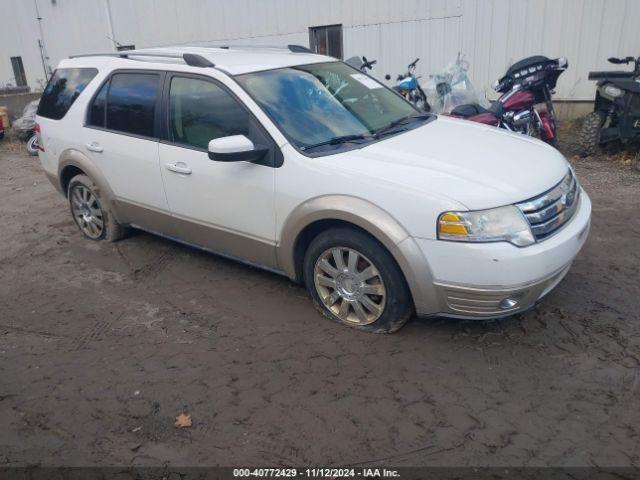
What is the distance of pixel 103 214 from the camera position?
5457 millimetres

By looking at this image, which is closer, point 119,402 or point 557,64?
point 119,402

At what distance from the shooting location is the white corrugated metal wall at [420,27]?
8.59 metres

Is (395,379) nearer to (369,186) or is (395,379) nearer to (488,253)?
(488,253)

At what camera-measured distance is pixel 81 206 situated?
5.64 m

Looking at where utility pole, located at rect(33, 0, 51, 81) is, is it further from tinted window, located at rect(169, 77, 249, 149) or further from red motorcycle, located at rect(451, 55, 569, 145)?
tinted window, located at rect(169, 77, 249, 149)

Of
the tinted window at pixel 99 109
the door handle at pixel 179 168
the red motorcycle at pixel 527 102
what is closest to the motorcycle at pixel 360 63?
the red motorcycle at pixel 527 102

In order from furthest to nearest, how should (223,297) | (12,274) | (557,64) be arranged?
(557,64) → (12,274) → (223,297)

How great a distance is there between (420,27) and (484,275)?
7.86m

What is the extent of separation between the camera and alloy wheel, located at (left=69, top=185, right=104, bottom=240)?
5496mm

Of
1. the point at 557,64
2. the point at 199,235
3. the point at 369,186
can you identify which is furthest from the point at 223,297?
the point at 557,64

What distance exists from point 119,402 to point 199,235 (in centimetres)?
157

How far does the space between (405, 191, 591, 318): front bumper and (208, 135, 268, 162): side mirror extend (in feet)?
4.05

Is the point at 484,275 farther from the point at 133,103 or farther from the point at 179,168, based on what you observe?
the point at 133,103

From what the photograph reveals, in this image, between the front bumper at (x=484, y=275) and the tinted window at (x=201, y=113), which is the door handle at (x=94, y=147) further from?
the front bumper at (x=484, y=275)
